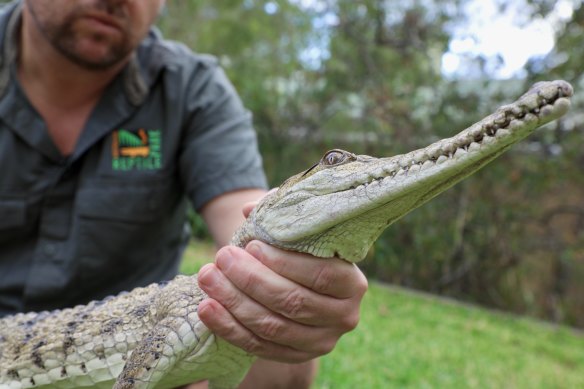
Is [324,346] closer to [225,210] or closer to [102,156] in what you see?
[225,210]

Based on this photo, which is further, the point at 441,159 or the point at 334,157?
the point at 334,157

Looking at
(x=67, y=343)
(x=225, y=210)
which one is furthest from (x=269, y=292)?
(x=225, y=210)

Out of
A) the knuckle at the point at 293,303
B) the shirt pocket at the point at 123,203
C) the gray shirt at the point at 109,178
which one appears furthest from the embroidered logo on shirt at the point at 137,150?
the knuckle at the point at 293,303

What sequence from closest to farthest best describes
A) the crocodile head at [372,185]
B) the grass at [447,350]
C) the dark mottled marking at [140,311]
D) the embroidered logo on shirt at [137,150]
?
the crocodile head at [372,185], the dark mottled marking at [140,311], the embroidered logo on shirt at [137,150], the grass at [447,350]

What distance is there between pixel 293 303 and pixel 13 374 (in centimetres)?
106

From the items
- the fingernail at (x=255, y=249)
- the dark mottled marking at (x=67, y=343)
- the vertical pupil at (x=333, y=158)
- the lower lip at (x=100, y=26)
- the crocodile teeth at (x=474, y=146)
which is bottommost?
the dark mottled marking at (x=67, y=343)

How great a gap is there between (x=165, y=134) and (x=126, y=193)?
36 centimetres

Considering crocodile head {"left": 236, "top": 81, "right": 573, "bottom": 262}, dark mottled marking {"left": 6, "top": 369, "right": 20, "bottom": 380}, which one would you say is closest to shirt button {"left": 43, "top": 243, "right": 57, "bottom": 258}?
dark mottled marking {"left": 6, "top": 369, "right": 20, "bottom": 380}

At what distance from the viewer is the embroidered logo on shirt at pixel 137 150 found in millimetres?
2830

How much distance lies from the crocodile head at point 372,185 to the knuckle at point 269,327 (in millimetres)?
Answer: 216

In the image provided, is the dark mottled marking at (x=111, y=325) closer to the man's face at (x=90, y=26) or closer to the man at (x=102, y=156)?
the man at (x=102, y=156)

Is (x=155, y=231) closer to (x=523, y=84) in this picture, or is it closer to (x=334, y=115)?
(x=523, y=84)

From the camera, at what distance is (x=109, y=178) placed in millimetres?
2797

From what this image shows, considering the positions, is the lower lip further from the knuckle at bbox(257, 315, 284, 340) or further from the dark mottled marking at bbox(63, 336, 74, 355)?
the knuckle at bbox(257, 315, 284, 340)
